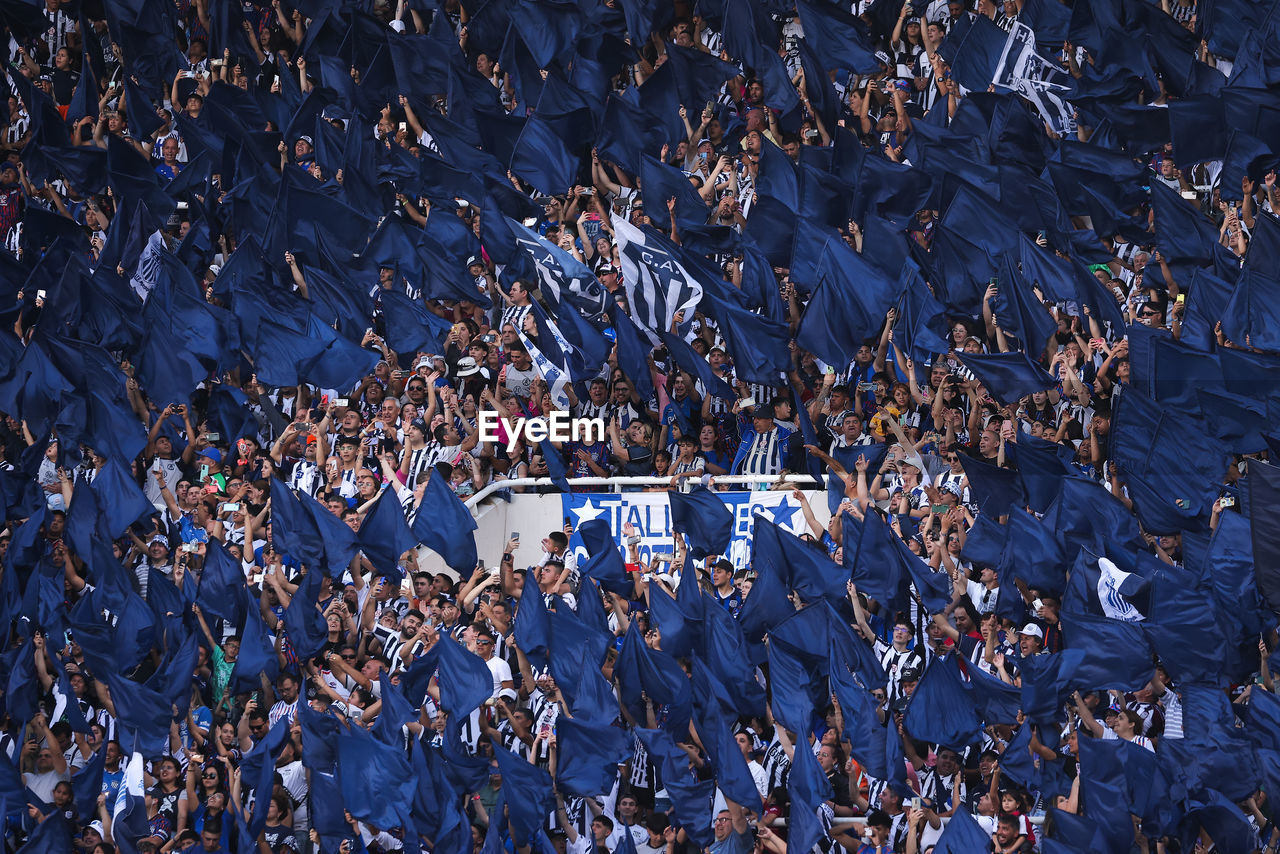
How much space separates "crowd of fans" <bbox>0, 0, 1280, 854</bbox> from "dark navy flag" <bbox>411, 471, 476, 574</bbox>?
59 millimetres

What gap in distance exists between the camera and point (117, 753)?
12.7 m

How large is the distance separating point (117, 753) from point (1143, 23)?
9.06m

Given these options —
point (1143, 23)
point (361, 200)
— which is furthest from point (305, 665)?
point (1143, 23)

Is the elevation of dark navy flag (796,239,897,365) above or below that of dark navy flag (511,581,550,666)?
above

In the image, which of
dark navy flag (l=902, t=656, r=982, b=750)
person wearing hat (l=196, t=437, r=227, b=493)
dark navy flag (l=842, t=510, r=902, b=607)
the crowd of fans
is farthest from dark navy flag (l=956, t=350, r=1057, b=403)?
Answer: person wearing hat (l=196, t=437, r=227, b=493)

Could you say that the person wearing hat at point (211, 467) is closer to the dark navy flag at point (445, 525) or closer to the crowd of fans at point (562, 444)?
the crowd of fans at point (562, 444)

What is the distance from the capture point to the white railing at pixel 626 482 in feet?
45.2

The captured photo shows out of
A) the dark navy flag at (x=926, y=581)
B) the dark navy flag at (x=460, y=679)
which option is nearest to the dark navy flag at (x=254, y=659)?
the dark navy flag at (x=460, y=679)

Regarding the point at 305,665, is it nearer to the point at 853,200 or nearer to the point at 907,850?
the point at 907,850

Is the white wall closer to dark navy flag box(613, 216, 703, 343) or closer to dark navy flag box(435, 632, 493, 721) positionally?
dark navy flag box(613, 216, 703, 343)

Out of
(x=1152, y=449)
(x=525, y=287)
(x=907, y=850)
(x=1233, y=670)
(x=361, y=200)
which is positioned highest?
(x=361, y=200)

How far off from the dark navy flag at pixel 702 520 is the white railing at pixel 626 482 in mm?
425

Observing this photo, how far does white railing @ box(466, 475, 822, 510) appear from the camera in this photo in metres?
13.8

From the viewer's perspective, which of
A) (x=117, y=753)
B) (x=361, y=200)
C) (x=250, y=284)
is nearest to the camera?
(x=117, y=753)
